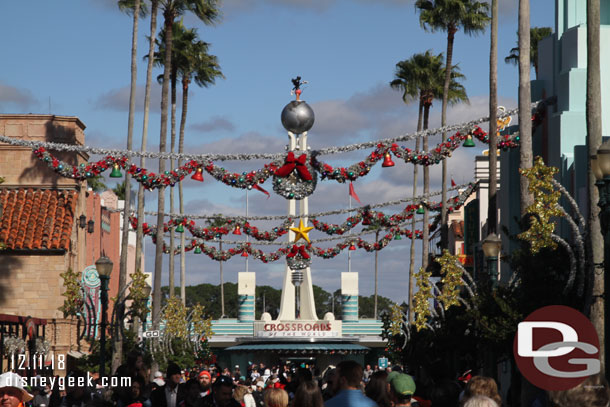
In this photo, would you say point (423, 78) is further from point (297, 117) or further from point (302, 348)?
point (302, 348)

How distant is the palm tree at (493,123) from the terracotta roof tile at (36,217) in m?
18.4

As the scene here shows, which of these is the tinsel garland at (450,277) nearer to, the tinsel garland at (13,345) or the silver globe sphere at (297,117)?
the tinsel garland at (13,345)

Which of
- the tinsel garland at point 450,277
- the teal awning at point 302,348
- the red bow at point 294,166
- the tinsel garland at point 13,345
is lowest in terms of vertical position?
the teal awning at point 302,348

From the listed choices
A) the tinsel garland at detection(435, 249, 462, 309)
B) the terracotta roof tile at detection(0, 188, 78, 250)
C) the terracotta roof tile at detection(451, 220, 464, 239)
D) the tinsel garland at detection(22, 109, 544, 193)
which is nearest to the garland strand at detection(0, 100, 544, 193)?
the tinsel garland at detection(22, 109, 544, 193)

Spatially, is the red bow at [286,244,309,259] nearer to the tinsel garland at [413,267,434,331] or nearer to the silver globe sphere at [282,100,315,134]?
the silver globe sphere at [282,100,315,134]

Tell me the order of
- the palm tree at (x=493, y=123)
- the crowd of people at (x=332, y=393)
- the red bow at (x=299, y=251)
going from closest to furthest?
1. the crowd of people at (x=332, y=393)
2. the palm tree at (x=493, y=123)
3. the red bow at (x=299, y=251)

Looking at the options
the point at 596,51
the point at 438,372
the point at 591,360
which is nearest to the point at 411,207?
the point at 596,51

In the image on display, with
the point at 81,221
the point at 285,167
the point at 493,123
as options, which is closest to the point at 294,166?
the point at 285,167

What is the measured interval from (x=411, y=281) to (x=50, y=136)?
79.5 ft

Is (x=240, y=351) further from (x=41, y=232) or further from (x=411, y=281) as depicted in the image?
(x=41, y=232)

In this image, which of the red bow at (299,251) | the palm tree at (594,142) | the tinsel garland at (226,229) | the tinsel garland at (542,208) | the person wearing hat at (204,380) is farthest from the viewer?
the red bow at (299,251)

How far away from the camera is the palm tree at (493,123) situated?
29484mm

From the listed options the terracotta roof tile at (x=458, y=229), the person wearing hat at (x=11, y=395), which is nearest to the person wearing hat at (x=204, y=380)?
the person wearing hat at (x=11, y=395)

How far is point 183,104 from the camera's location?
6119cm
